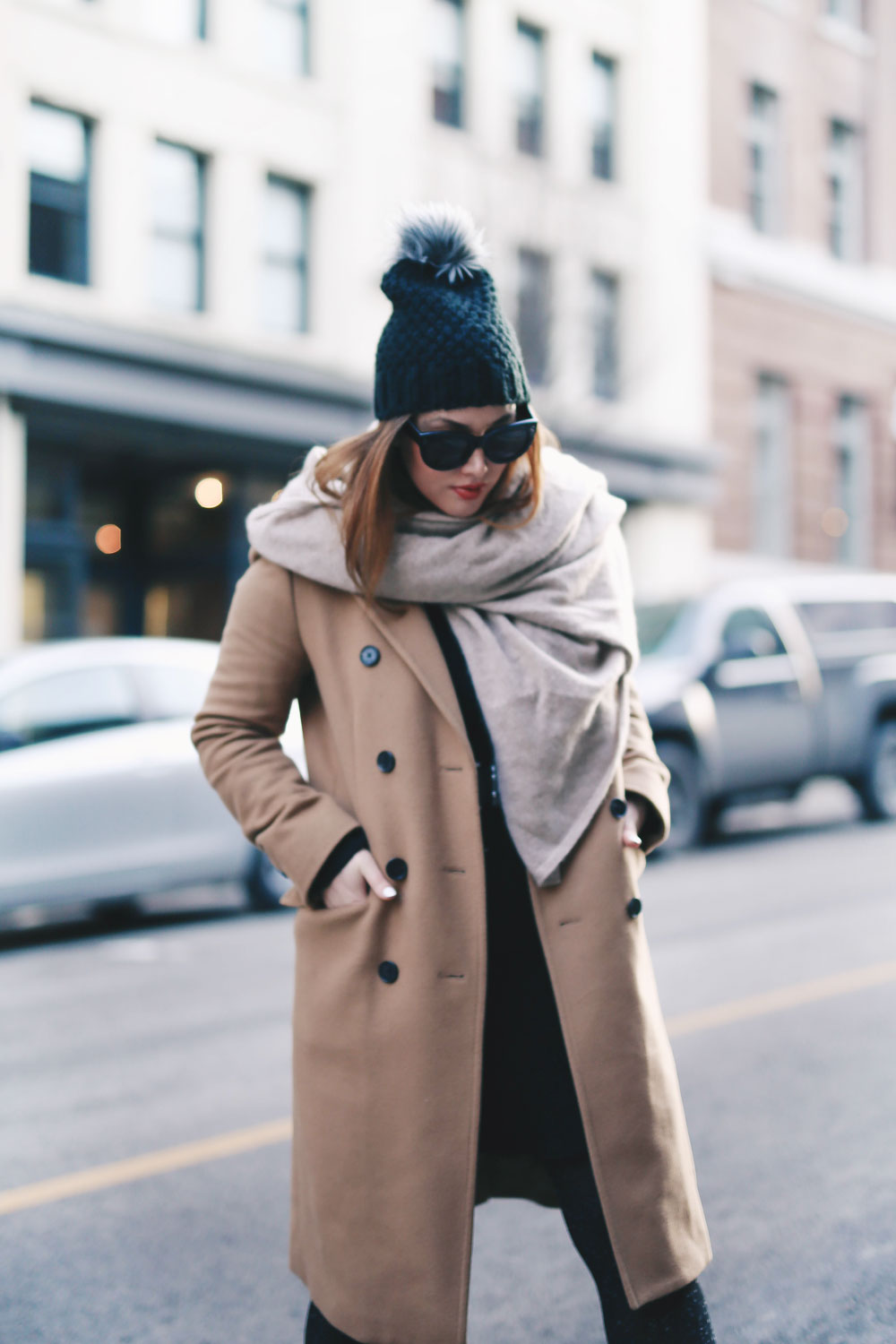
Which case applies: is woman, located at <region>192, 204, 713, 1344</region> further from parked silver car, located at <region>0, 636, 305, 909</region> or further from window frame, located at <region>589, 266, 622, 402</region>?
window frame, located at <region>589, 266, 622, 402</region>

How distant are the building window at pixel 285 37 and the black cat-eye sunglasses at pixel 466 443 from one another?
53.5ft

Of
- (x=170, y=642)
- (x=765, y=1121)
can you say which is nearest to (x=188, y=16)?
(x=170, y=642)

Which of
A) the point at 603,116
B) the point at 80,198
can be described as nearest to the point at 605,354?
the point at 603,116

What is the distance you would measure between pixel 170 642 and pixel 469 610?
659 cm

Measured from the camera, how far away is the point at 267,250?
17141 mm

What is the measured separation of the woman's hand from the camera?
2158mm

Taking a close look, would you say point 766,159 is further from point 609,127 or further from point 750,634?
point 750,634

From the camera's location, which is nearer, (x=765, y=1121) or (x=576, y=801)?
(x=576, y=801)

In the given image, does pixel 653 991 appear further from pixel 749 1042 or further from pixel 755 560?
pixel 755 560

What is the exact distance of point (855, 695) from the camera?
11383 mm

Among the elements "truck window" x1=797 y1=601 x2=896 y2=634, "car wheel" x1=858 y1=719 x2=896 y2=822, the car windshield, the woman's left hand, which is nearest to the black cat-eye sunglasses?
the woman's left hand

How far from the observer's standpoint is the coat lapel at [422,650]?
2199 millimetres

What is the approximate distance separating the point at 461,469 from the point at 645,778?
1.96 feet

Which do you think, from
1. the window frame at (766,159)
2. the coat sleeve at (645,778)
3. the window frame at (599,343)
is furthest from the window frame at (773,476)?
the coat sleeve at (645,778)
